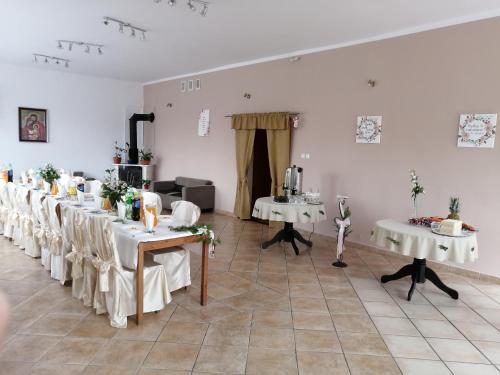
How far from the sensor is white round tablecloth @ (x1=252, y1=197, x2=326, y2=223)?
477 centimetres

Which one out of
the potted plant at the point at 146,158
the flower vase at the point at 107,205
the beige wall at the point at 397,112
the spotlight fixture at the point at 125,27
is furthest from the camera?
the potted plant at the point at 146,158

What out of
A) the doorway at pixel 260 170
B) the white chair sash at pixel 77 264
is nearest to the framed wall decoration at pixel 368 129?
the doorway at pixel 260 170

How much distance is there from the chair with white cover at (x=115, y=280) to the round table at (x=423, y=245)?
7.56 feet

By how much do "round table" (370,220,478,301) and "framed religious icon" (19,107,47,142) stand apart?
8.13m

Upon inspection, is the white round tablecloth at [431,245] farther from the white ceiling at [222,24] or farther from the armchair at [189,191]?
the armchair at [189,191]

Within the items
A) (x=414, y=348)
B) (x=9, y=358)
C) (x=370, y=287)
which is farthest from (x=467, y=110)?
(x=9, y=358)

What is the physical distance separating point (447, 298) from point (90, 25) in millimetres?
5702

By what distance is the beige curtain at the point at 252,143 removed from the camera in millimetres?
6383

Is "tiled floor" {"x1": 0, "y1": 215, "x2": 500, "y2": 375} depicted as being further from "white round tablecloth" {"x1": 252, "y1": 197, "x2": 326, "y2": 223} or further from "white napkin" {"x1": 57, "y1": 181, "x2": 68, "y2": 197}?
"white napkin" {"x1": 57, "y1": 181, "x2": 68, "y2": 197}

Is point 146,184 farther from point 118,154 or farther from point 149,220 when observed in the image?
point 149,220

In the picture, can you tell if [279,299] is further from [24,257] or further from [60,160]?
[60,160]

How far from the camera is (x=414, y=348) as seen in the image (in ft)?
9.23

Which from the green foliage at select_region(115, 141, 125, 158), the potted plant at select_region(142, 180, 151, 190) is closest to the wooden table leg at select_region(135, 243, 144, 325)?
the potted plant at select_region(142, 180, 151, 190)

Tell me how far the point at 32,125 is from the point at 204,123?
4104mm
